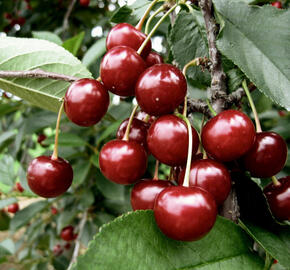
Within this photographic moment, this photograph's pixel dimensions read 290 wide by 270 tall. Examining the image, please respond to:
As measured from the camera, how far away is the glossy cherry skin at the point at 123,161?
717 mm

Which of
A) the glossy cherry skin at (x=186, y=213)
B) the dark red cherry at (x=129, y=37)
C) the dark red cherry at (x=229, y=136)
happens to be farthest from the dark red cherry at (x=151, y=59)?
the glossy cherry skin at (x=186, y=213)

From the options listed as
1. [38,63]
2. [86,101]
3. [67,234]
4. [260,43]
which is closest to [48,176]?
[86,101]

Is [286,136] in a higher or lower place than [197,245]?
lower

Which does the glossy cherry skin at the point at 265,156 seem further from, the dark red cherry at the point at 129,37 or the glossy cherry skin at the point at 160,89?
the dark red cherry at the point at 129,37

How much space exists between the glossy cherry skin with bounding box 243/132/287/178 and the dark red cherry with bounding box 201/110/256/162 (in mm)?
54

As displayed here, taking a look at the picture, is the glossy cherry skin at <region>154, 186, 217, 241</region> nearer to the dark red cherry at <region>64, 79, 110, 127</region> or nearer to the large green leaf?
the dark red cherry at <region>64, 79, 110, 127</region>

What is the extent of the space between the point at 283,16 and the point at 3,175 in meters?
2.14

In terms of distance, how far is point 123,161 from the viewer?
0.71 m

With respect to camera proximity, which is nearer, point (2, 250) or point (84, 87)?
point (84, 87)

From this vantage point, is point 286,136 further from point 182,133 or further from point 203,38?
point 182,133

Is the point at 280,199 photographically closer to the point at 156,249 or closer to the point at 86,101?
the point at 156,249

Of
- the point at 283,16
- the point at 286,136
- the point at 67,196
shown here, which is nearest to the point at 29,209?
the point at 67,196

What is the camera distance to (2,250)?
6.59ft

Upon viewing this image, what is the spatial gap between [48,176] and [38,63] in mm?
329
